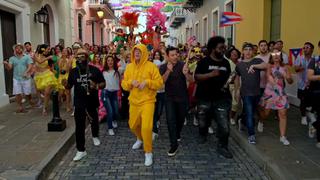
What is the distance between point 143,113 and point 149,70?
626 millimetres

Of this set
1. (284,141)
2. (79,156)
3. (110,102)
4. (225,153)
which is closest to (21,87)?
(110,102)

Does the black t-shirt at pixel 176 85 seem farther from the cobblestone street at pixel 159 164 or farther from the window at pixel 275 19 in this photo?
the window at pixel 275 19

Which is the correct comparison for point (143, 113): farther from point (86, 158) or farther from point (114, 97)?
point (114, 97)

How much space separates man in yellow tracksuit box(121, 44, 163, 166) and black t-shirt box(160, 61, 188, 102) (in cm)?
38

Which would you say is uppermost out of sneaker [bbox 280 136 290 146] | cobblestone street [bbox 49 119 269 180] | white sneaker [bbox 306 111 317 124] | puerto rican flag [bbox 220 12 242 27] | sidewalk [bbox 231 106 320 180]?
puerto rican flag [bbox 220 12 242 27]

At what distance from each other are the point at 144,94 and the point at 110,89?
202 centimetres

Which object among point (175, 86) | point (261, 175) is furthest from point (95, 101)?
point (261, 175)

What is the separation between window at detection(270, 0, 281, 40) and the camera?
1099 centimetres

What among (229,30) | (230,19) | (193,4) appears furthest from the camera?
(193,4)

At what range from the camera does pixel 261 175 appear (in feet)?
16.2

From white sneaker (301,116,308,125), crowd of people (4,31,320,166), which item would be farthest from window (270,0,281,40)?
crowd of people (4,31,320,166)

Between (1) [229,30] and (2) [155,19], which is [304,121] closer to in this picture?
(2) [155,19]

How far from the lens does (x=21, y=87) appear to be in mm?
9102

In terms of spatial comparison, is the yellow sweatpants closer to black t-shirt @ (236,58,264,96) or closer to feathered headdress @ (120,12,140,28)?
black t-shirt @ (236,58,264,96)
